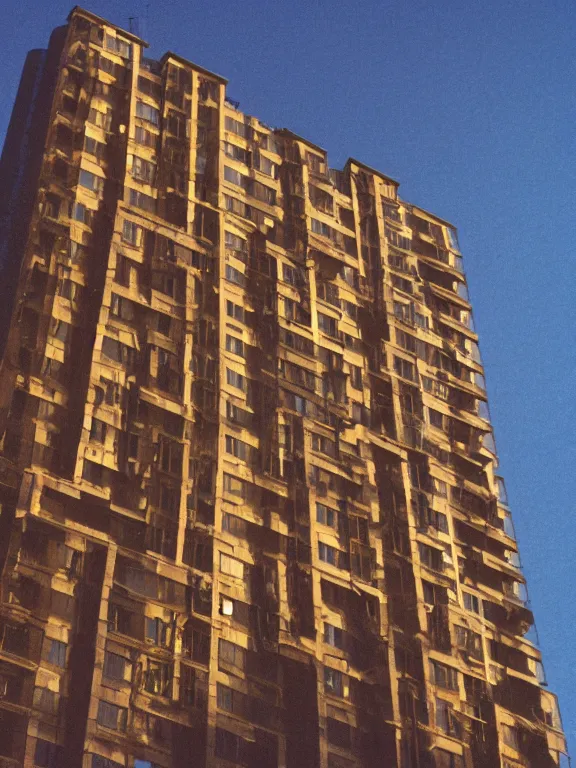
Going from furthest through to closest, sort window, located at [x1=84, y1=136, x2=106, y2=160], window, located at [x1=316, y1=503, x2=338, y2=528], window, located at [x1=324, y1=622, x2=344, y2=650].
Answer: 1. window, located at [x1=84, y1=136, x2=106, y2=160]
2. window, located at [x1=316, y1=503, x2=338, y2=528]
3. window, located at [x1=324, y1=622, x2=344, y2=650]

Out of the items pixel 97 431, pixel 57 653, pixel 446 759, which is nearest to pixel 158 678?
pixel 57 653

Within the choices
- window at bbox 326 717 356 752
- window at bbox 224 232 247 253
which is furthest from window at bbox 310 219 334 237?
window at bbox 326 717 356 752

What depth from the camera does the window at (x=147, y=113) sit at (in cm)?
7788

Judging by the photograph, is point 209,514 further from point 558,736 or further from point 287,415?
point 558,736

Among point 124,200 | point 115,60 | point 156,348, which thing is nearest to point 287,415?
point 156,348

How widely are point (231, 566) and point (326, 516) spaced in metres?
6.24

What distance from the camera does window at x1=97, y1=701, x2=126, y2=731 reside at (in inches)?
2208

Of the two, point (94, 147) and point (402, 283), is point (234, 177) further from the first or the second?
point (402, 283)

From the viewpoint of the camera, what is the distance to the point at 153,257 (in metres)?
71.4

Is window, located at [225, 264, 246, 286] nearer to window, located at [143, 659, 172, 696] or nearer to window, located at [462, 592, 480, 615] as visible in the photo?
window, located at [462, 592, 480, 615]

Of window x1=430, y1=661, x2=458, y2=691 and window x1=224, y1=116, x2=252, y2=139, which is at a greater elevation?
window x1=224, y1=116, x2=252, y2=139

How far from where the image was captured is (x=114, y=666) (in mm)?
57719

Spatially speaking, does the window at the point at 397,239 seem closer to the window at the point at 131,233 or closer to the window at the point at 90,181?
the window at the point at 131,233

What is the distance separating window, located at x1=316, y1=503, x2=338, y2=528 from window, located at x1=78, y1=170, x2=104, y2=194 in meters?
18.9
